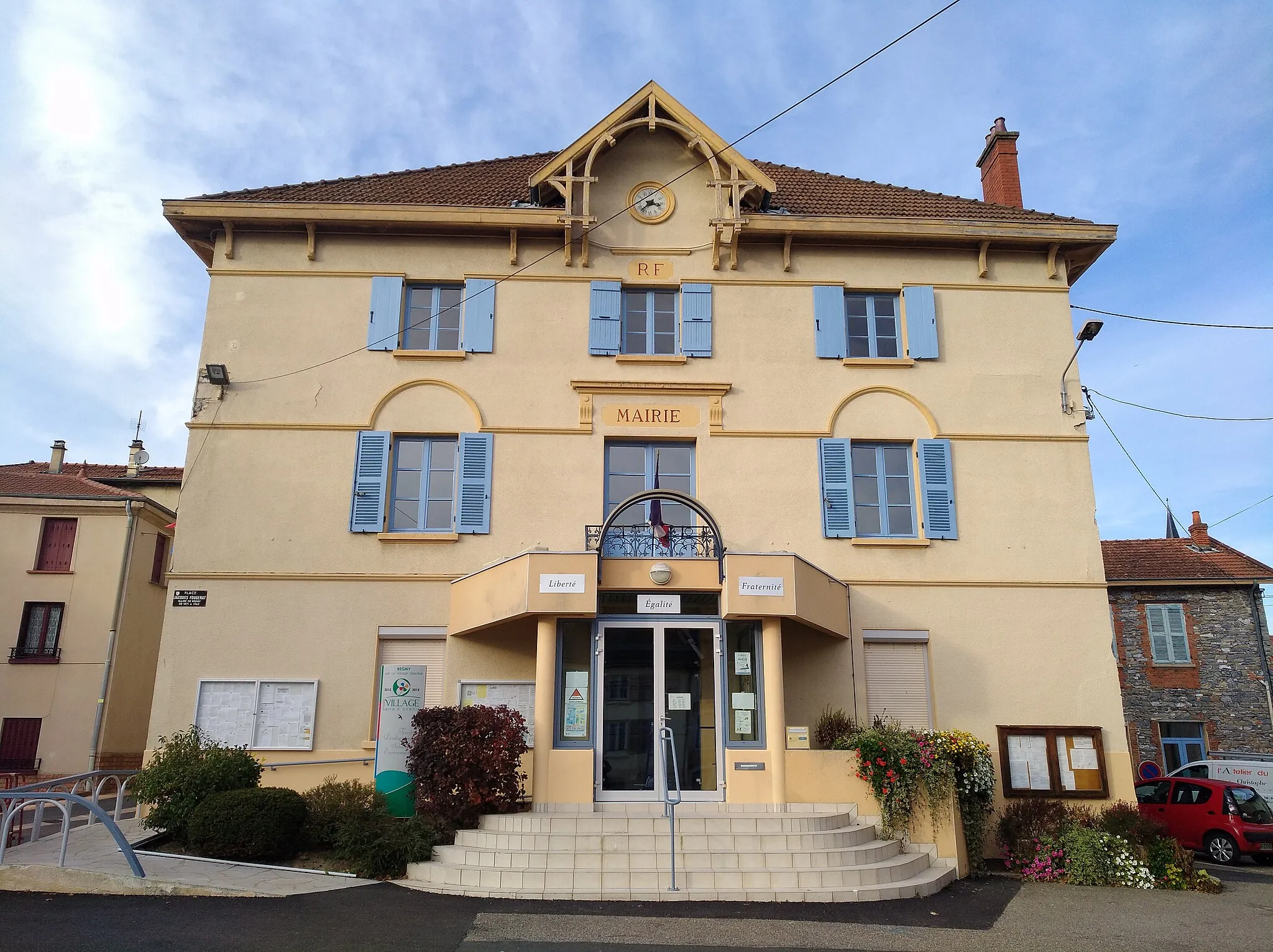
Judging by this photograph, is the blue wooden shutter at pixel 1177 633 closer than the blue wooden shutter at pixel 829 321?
No

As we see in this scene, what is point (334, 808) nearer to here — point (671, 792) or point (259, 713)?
point (259, 713)

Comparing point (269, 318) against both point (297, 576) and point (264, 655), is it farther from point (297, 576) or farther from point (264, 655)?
point (264, 655)

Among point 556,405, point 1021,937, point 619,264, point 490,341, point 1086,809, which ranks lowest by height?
point 1021,937

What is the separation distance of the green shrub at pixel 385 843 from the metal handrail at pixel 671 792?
2543 mm

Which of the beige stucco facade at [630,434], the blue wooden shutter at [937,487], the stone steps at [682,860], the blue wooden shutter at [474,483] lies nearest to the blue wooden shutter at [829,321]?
the beige stucco facade at [630,434]

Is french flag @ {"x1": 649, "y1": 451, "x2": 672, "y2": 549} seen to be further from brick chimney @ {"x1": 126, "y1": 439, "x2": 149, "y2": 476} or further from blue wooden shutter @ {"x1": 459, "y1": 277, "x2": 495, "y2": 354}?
brick chimney @ {"x1": 126, "y1": 439, "x2": 149, "y2": 476}

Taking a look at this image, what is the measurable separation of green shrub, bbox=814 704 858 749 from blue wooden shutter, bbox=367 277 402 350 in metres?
8.50

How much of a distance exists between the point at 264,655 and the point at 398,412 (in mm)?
4023

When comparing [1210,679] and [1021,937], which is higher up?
[1210,679]

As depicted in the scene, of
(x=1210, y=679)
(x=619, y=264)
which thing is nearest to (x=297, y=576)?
(x=619, y=264)

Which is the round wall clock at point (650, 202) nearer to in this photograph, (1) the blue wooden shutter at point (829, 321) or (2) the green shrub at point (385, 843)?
(1) the blue wooden shutter at point (829, 321)

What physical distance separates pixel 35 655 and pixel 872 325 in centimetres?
2032

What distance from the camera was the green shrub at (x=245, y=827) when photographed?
10695mm

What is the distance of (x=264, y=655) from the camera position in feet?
45.5
